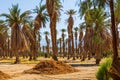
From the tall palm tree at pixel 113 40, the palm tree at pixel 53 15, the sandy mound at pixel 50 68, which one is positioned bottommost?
the sandy mound at pixel 50 68

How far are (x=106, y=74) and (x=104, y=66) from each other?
1.40ft

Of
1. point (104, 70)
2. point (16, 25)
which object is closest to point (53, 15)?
point (16, 25)

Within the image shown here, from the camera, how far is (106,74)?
17.2 meters

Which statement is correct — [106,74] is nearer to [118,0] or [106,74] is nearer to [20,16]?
[118,0]

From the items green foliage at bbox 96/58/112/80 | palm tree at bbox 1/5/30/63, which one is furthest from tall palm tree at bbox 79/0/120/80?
palm tree at bbox 1/5/30/63

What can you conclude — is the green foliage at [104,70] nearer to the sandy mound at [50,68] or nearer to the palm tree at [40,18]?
the sandy mound at [50,68]

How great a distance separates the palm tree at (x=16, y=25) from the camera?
58125 millimetres

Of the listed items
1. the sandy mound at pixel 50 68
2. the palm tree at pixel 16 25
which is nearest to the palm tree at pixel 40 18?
the palm tree at pixel 16 25

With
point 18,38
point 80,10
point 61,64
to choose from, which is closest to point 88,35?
point 18,38

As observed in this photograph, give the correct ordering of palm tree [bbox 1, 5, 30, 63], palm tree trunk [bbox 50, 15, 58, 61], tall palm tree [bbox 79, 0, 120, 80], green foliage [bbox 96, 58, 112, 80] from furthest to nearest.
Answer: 1. palm tree [bbox 1, 5, 30, 63]
2. palm tree trunk [bbox 50, 15, 58, 61]
3. green foliage [bbox 96, 58, 112, 80]
4. tall palm tree [bbox 79, 0, 120, 80]

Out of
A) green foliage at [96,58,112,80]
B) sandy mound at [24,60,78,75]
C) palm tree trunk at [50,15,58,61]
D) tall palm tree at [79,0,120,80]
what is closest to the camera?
tall palm tree at [79,0,120,80]

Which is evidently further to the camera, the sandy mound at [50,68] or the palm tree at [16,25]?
the palm tree at [16,25]

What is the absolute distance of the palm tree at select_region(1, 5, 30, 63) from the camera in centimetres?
5812

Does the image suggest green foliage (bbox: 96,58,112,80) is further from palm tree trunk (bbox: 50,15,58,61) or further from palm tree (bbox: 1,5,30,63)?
palm tree (bbox: 1,5,30,63)
